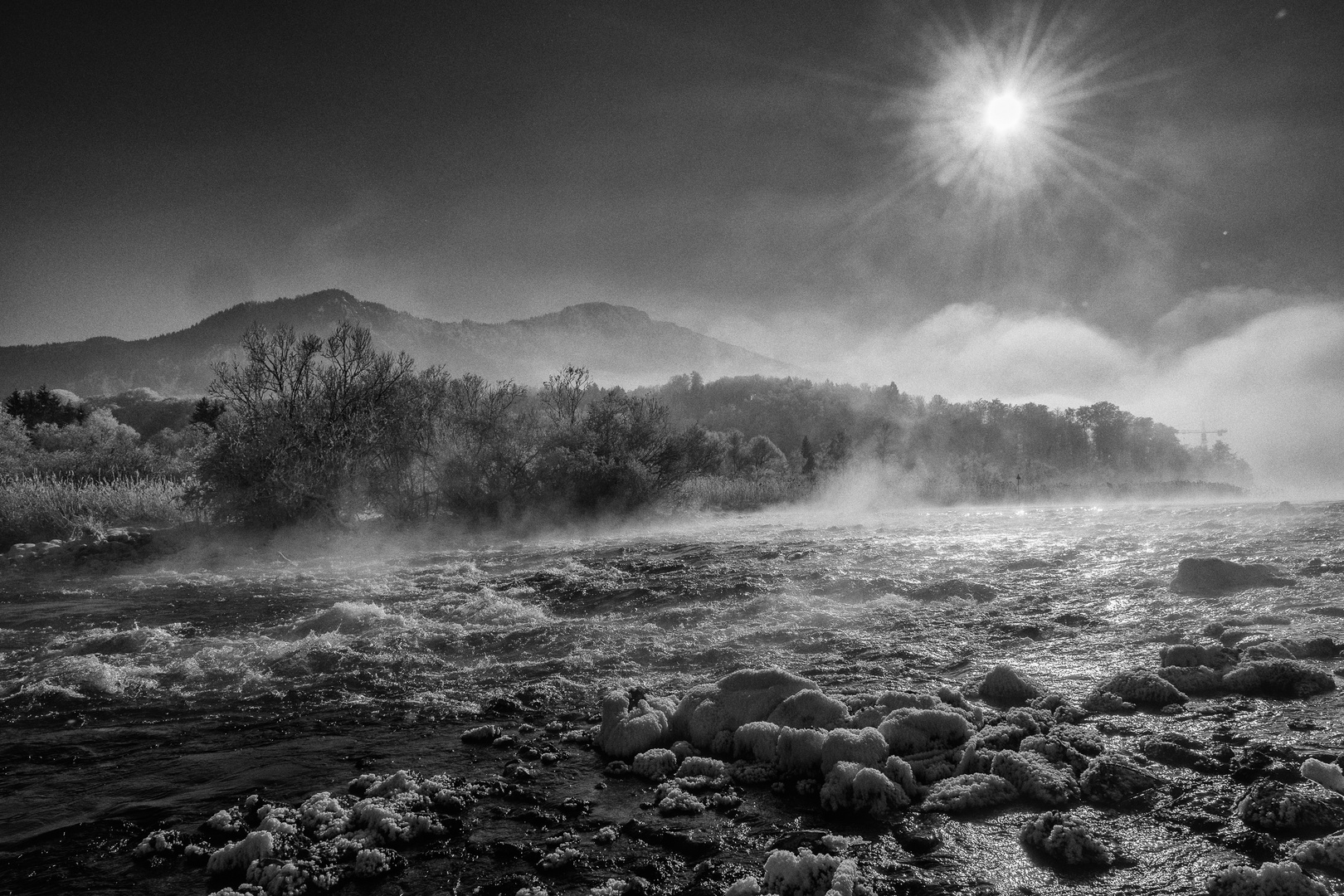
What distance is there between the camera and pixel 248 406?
21109 mm

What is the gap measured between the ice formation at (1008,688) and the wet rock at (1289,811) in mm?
1765

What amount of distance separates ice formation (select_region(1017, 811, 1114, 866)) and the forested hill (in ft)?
270

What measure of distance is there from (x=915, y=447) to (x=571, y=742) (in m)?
95.2

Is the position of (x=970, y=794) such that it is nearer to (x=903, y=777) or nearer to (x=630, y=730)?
(x=903, y=777)

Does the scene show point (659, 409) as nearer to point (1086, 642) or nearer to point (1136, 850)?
point (1086, 642)

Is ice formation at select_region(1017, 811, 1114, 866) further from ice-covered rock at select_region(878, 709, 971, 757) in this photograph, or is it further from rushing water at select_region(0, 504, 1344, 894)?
ice-covered rock at select_region(878, 709, 971, 757)

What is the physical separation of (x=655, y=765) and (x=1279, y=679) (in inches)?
188

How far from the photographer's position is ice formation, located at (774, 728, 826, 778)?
416 centimetres

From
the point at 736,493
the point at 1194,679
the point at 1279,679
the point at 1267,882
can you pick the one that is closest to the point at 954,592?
the point at 1194,679

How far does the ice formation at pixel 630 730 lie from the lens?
4.63 m

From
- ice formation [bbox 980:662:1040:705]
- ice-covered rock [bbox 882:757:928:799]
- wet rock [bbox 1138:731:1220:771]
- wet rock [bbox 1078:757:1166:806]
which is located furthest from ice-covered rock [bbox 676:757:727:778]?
wet rock [bbox 1138:731:1220:771]

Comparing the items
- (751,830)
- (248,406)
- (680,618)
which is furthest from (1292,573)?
(248,406)

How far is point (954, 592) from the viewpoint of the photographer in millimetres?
9859

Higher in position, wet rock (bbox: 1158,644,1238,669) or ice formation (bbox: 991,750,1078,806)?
wet rock (bbox: 1158,644,1238,669)
